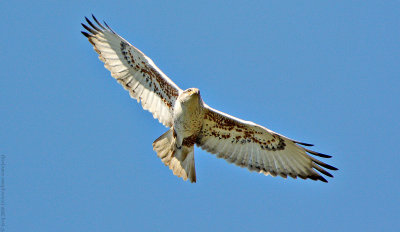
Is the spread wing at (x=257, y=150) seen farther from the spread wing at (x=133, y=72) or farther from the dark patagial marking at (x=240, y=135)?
the spread wing at (x=133, y=72)

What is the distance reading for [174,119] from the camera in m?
9.59

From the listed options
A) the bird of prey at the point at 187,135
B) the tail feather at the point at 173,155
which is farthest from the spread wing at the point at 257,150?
the tail feather at the point at 173,155

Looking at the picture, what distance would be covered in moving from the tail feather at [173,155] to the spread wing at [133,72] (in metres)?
0.24

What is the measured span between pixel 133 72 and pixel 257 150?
235 centimetres

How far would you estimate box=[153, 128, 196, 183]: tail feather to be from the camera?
9.81 meters

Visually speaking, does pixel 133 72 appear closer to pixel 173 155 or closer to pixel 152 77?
pixel 152 77

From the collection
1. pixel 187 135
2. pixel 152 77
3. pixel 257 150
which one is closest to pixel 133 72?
pixel 152 77

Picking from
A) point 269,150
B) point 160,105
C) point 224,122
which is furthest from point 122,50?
point 269,150

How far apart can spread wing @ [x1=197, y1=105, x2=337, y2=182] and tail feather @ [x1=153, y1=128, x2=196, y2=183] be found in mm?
399

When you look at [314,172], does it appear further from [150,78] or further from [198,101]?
[150,78]

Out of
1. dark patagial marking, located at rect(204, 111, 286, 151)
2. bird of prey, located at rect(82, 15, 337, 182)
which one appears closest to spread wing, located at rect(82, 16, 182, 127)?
bird of prey, located at rect(82, 15, 337, 182)

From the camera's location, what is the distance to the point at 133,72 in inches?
396

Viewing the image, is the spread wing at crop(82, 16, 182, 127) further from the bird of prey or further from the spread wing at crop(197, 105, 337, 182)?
the spread wing at crop(197, 105, 337, 182)

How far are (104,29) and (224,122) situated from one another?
2.40 metres
